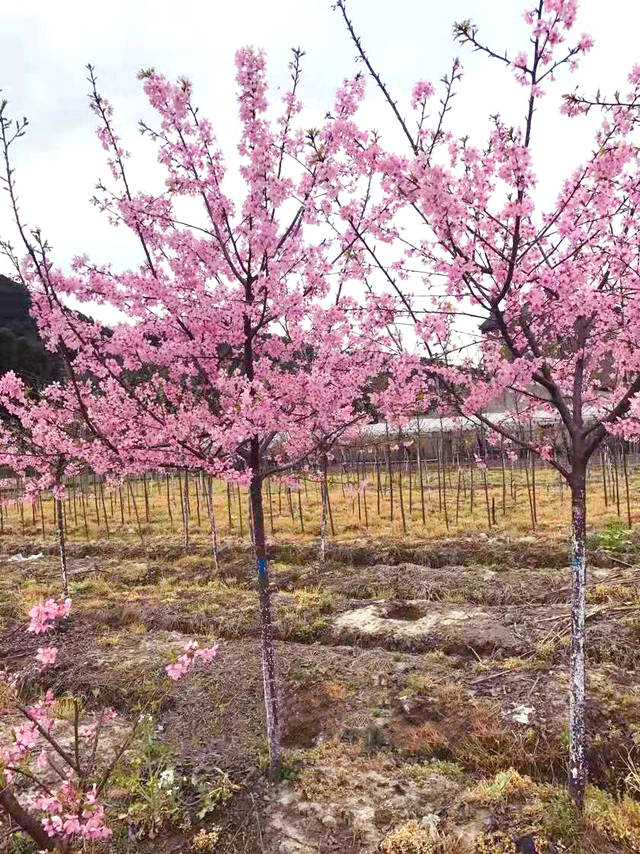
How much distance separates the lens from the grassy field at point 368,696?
434 centimetres

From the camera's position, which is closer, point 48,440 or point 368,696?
point 48,440

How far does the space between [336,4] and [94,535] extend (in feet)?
57.1

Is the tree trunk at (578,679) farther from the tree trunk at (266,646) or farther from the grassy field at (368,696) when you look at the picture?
the tree trunk at (266,646)

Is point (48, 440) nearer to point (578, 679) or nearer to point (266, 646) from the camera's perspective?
point (266, 646)

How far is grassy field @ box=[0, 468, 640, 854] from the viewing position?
4344 millimetres

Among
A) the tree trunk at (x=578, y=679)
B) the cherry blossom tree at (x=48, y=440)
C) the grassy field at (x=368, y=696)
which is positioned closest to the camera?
the tree trunk at (x=578, y=679)

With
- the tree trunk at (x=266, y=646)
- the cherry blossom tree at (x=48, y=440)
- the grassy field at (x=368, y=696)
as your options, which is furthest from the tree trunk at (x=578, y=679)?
the cherry blossom tree at (x=48, y=440)

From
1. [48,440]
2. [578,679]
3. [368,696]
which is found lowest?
[368,696]

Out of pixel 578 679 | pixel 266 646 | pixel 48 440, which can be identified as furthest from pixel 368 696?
pixel 48 440

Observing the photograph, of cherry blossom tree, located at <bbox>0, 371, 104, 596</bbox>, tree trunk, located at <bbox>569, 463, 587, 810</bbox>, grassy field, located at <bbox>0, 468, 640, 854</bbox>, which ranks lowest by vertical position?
grassy field, located at <bbox>0, 468, 640, 854</bbox>

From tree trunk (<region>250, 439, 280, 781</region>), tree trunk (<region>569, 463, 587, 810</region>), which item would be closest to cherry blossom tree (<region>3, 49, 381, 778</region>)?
tree trunk (<region>250, 439, 280, 781</region>)

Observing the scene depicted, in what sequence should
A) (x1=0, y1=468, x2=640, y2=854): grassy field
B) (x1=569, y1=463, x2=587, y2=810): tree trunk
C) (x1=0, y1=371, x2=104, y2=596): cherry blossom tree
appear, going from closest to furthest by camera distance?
1. (x1=569, y1=463, x2=587, y2=810): tree trunk
2. (x1=0, y1=468, x2=640, y2=854): grassy field
3. (x1=0, y1=371, x2=104, y2=596): cherry blossom tree

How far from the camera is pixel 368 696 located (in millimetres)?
6223

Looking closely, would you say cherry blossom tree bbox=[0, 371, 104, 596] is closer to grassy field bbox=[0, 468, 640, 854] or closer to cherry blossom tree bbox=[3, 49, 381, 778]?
cherry blossom tree bbox=[3, 49, 381, 778]
